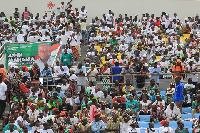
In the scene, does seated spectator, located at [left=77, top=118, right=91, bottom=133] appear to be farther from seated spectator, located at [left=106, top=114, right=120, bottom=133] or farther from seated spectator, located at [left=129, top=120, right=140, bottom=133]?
seated spectator, located at [left=129, top=120, right=140, bottom=133]

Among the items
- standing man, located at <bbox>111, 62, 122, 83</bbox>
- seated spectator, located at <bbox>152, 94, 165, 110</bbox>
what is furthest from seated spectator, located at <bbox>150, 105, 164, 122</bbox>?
standing man, located at <bbox>111, 62, 122, 83</bbox>

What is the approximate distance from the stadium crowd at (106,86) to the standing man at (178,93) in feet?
0.11

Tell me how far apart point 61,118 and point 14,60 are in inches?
230

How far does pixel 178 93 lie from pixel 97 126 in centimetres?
332

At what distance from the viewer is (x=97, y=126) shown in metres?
21.1

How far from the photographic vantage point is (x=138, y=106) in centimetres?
2316

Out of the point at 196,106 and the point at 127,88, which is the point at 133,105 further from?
the point at 196,106

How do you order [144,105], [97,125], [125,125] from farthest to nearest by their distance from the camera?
1. [144,105]
2. [125,125]
3. [97,125]

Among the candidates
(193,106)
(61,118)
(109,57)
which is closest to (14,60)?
(109,57)

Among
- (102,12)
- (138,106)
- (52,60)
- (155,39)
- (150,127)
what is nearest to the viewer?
(150,127)

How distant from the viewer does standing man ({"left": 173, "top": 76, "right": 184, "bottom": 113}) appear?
22734 millimetres

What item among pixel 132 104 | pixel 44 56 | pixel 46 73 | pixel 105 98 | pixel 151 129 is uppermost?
pixel 44 56

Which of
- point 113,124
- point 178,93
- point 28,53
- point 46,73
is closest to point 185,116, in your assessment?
point 178,93

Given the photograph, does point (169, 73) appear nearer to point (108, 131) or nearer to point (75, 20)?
point (108, 131)
